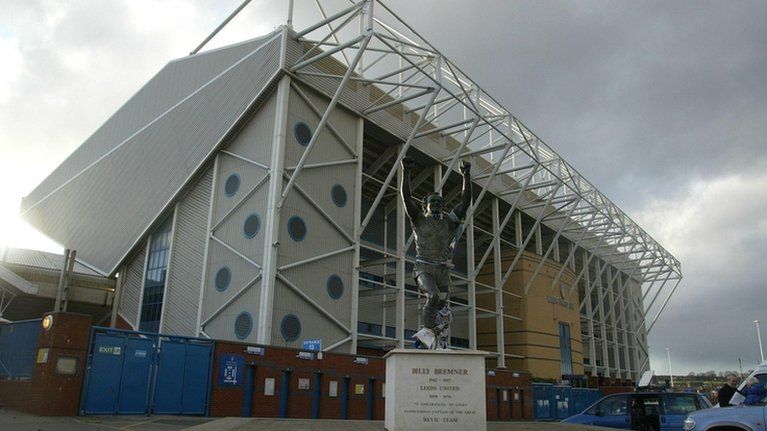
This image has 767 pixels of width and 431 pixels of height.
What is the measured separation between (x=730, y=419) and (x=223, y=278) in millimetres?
21243

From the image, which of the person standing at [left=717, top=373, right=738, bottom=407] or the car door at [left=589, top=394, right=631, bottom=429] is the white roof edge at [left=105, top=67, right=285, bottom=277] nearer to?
the car door at [left=589, top=394, right=631, bottom=429]

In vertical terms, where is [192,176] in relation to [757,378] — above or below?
above

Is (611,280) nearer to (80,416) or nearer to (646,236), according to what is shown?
(646,236)

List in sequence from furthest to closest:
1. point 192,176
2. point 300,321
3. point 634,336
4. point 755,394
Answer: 1. point 634,336
2. point 192,176
3. point 300,321
4. point 755,394

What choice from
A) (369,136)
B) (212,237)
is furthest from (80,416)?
(369,136)

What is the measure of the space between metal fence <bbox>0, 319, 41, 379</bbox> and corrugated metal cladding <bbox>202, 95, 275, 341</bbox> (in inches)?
373

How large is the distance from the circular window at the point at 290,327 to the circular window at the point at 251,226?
4.00 meters

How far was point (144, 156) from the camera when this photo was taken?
1273 inches

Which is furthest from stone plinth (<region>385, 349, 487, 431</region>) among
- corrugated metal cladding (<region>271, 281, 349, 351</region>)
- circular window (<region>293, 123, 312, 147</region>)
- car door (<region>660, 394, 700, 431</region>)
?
circular window (<region>293, 123, 312, 147</region>)

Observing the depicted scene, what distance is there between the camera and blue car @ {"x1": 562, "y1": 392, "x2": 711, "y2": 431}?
54.6ft

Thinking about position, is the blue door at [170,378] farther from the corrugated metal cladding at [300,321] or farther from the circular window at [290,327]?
the circular window at [290,327]

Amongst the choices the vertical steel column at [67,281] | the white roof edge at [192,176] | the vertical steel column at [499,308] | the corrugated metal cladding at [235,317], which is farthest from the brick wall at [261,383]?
the vertical steel column at [67,281]

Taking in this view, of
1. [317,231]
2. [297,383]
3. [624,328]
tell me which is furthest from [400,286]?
[624,328]

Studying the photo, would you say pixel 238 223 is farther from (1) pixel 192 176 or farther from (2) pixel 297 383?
(2) pixel 297 383
